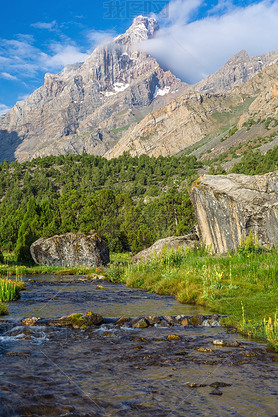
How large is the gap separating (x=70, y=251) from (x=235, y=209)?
27844 millimetres

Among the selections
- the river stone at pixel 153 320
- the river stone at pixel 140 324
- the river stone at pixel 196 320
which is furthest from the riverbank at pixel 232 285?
the river stone at pixel 140 324

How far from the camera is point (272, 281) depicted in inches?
649

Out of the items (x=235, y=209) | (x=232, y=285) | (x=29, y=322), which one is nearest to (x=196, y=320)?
(x=232, y=285)

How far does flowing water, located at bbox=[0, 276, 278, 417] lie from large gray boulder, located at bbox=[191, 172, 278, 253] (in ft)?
58.3

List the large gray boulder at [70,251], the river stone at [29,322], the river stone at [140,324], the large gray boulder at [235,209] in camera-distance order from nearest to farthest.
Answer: the river stone at [29,322], the river stone at [140,324], the large gray boulder at [235,209], the large gray boulder at [70,251]

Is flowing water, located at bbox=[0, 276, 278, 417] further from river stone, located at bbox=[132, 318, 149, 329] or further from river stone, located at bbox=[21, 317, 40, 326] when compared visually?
river stone, located at bbox=[132, 318, 149, 329]

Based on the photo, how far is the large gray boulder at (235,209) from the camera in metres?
27.2

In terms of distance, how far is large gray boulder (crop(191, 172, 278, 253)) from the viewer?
89.2 ft

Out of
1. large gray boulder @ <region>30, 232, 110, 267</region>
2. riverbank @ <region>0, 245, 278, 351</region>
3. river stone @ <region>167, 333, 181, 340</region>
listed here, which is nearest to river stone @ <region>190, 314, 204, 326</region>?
riverbank @ <region>0, 245, 278, 351</region>

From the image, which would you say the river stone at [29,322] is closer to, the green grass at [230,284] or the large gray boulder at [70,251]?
the green grass at [230,284]

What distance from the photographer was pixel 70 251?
49000mm

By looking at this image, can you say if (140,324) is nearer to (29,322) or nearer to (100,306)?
(29,322)

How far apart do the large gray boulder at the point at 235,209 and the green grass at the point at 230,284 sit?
17.1 ft

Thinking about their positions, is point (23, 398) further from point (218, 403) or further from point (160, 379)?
point (218, 403)
